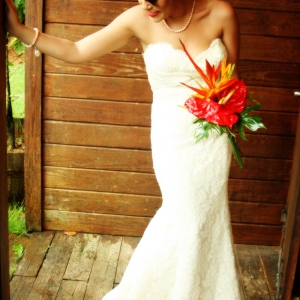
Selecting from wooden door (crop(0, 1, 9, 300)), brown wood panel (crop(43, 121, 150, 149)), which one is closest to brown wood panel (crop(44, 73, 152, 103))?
brown wood panel (crop(43, 121, 150, 149))

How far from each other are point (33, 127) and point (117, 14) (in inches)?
41.9

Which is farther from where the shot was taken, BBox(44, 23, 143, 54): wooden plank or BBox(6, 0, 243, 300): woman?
BBox(44, 23, 143, 54): wooden plank

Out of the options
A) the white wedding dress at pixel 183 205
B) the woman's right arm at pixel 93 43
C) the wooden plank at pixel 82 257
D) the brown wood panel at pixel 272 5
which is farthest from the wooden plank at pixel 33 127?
the brown wood panel at pixel 272 5

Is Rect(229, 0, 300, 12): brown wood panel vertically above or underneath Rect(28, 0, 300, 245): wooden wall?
above

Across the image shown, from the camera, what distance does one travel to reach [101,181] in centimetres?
439

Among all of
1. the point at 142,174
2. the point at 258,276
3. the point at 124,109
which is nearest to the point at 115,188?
the point at 142,174

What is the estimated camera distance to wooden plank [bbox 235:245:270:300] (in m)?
3.82

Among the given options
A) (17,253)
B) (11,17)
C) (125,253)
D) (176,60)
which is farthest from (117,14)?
(17,253)

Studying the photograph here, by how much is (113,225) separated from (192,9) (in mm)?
2107

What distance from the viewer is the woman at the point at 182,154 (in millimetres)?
3008

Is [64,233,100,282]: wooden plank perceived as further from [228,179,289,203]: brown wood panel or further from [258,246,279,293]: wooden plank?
[258,246,279,293]: wooden plank

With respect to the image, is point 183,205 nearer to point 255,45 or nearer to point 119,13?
point 255,45

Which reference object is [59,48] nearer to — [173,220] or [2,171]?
[2,171]

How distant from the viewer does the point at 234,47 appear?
3.06 meters
